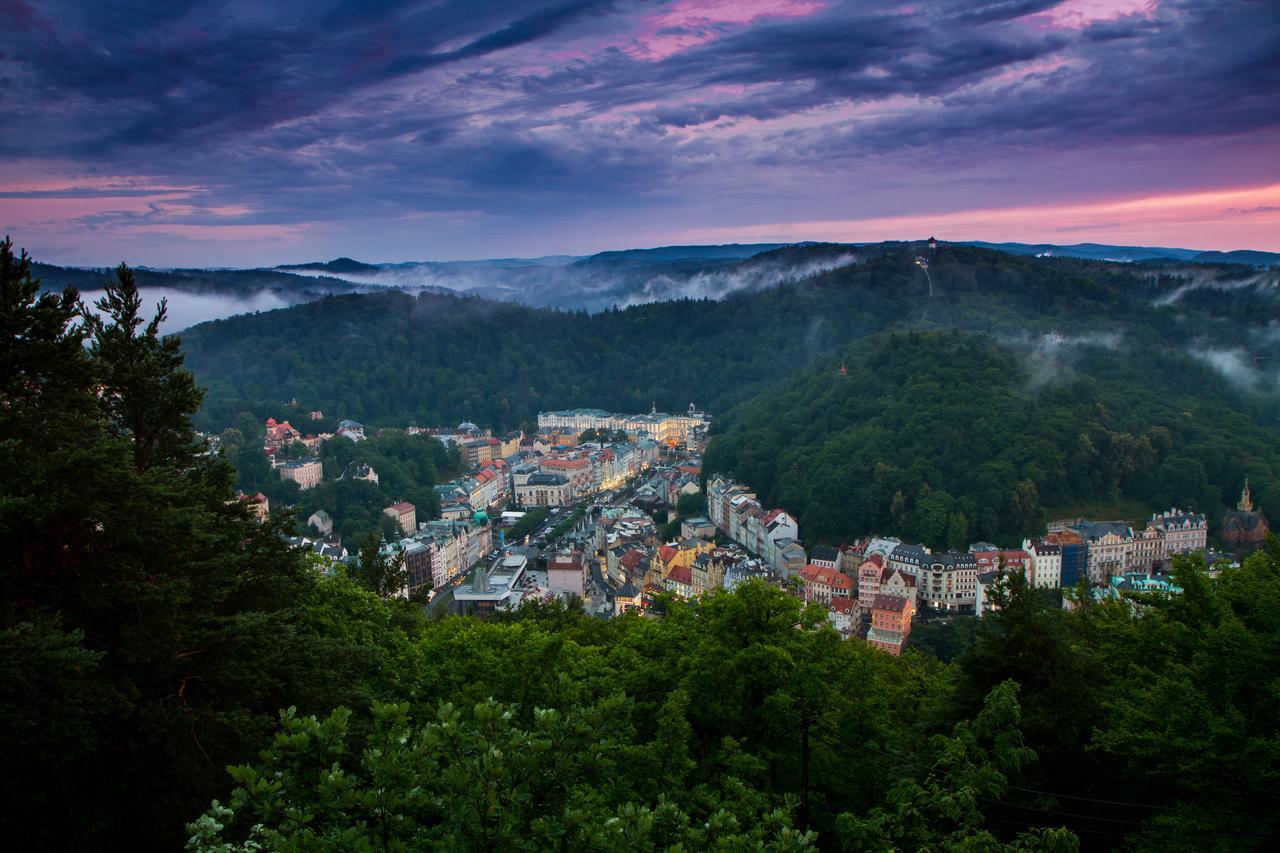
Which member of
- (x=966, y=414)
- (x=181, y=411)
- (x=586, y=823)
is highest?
(x=181, y=411)

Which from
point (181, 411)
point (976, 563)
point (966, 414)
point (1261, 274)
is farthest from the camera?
point (1261, 274)

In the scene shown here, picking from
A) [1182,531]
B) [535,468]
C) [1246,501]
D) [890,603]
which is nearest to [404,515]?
[535,468]

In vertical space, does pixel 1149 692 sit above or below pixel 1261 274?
below

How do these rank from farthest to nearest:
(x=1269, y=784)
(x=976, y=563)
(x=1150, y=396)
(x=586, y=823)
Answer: (x=1150, y=396) → (x=976, y=563) → (x=1269, y=784) → (x=586, y=823)

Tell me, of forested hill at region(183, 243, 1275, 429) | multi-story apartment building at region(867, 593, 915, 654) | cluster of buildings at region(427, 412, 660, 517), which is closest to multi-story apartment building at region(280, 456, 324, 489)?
cluster of buildings at region(427, 412, 660, 517)

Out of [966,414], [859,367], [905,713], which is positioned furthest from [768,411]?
[905,713]

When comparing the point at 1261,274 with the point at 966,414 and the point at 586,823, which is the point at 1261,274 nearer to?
the point at 966,414
